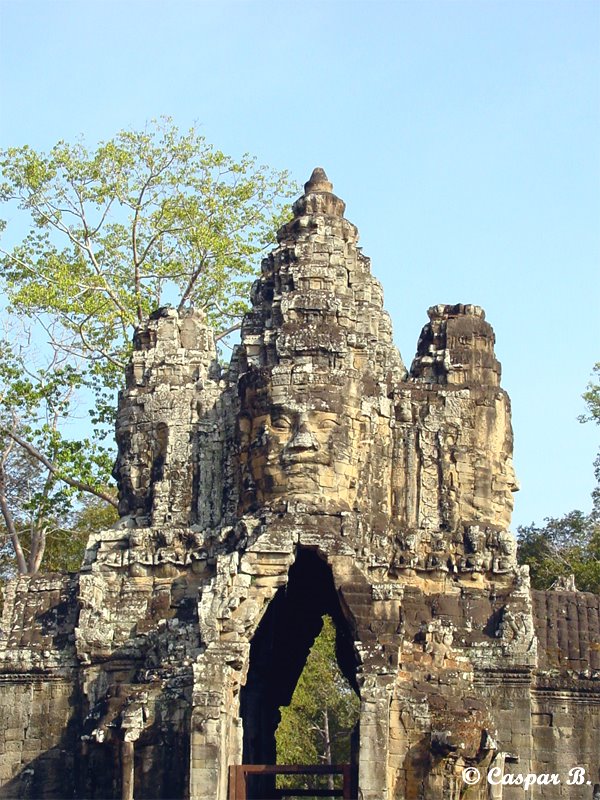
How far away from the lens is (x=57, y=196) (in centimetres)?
3834

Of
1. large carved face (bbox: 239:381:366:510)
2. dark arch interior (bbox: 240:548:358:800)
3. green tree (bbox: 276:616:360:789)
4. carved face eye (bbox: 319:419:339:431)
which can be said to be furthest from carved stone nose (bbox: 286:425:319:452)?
green tree (bbox: 276:616:360:789)

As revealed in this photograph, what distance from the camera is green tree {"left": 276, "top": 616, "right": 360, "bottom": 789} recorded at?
129 feet

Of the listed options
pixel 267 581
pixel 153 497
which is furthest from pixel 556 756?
pixel 153 497

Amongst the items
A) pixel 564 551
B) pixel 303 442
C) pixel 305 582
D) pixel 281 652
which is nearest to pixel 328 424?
pixel 303 442

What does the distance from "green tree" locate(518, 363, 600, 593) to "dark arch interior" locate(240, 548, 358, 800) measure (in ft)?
29.1

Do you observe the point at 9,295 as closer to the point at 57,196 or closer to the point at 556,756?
the point at 57,196

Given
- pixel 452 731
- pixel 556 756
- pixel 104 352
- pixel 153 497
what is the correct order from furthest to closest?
pixel 104 352, pixel 153 497, pixel 556 756, pixel 452 731

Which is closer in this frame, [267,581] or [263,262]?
[267,581]

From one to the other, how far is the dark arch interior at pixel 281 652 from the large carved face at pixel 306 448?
1145 mm

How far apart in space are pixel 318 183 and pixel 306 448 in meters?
5.12

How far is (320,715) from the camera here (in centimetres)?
4022

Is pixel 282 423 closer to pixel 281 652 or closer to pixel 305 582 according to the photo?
pixel 305 582

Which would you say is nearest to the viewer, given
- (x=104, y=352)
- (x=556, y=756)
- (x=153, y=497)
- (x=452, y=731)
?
(x=452, y=731)

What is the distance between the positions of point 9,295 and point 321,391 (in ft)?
41.3
